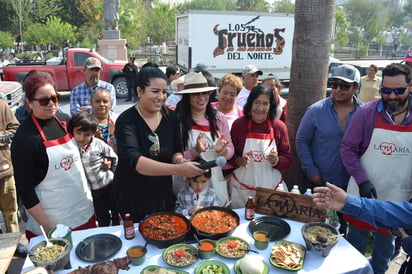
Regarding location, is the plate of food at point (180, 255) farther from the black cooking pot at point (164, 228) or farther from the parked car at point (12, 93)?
the parked car at point (12, 93)

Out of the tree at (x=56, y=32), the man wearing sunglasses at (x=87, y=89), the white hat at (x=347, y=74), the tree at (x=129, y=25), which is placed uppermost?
the tree at (x=129, y=25)

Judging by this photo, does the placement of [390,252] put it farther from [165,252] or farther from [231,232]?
[165,252]

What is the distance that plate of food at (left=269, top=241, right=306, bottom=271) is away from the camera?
2098 mm

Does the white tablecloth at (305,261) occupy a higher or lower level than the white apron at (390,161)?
lower

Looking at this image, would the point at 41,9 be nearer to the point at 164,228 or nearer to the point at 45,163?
the point at 45,163

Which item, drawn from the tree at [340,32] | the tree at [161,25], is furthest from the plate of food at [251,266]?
the tree at [340,32]

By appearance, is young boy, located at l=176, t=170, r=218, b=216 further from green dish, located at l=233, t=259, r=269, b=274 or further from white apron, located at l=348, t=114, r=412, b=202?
white apron, located at l=348, t=114, r=412, b=202

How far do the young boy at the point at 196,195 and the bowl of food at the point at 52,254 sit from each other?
1130 millimetres

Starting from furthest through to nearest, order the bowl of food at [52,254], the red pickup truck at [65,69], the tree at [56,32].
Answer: the tree at [56,32], the red pickup truck at [65,69], the bowl of food at [52,254]

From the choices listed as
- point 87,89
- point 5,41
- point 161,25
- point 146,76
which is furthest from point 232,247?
point 161,25

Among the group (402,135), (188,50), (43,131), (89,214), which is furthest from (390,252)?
(188,50)

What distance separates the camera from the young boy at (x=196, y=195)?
9.73 ft

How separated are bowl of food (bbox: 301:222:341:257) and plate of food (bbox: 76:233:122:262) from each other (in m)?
1.44

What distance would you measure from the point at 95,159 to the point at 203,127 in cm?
117
